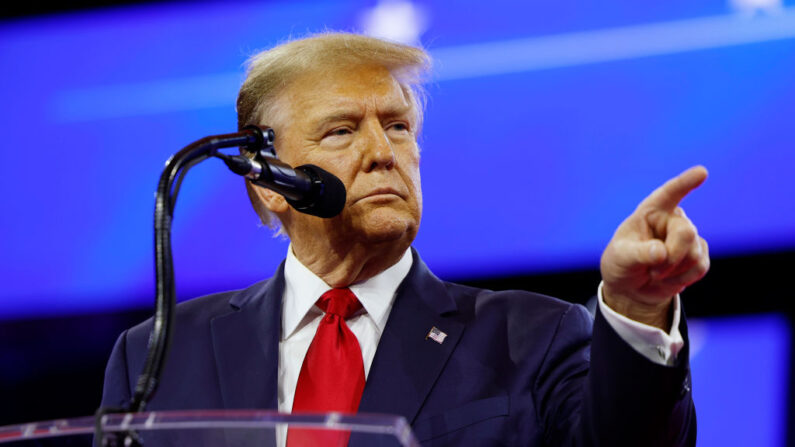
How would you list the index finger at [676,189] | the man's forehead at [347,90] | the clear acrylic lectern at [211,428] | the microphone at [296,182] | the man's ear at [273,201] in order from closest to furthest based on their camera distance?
the clear acrylic lectern at [211,428] < the index finger at [676,189] < the microphone at [296,182] < the man's forehead at [347,90] < the man's ear at [273,201]

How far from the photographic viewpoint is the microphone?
1.35 m

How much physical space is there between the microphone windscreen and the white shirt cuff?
1.44 ft

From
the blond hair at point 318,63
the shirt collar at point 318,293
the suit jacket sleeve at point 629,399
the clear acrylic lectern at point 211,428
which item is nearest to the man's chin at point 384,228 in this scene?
the shirt collar at point 318,293

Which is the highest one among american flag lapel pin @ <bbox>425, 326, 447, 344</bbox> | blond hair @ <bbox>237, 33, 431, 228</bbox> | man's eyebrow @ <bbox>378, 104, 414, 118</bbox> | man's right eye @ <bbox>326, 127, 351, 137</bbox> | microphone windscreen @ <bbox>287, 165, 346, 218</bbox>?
blond hair @ <bbox>237, 33, 431, 228</bbox>

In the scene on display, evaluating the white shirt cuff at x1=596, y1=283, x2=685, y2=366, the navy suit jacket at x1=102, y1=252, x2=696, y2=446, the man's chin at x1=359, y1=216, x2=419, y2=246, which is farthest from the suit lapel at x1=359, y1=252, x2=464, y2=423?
the white shirt cuff at x1=596, y1=283, x2=685, y2=366

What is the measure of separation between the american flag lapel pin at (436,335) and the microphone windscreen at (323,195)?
448 mm

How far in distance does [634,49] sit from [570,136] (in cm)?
33

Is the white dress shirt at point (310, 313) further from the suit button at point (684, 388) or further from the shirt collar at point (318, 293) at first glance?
the suit button at point (684, 388)

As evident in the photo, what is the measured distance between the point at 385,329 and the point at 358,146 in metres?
0.39

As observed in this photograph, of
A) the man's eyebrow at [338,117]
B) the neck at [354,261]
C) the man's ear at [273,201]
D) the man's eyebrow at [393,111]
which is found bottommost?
the neck at [354,261]

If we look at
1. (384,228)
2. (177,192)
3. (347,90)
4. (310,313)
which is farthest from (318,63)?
(177,192)

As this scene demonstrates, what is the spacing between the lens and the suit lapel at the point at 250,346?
73.2 inches

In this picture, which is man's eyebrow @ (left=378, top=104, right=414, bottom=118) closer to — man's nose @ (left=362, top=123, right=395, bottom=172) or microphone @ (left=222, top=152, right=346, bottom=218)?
man's nose @ (left=362, top=123, right=395, bottom=172)

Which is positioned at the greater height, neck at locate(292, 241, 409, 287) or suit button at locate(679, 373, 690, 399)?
neck at locate(292, 241, 409, 287)
